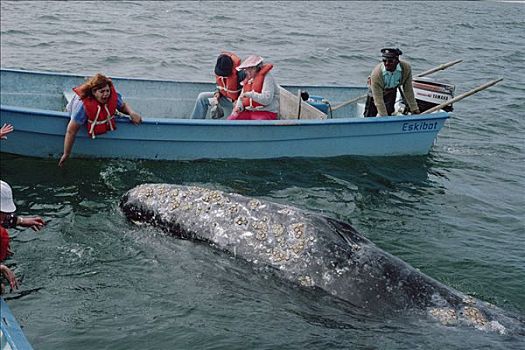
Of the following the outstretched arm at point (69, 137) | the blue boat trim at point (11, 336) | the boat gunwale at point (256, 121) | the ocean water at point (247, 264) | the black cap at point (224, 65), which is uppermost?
the black cap at point (224, 65)

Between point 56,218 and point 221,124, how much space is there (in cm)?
290

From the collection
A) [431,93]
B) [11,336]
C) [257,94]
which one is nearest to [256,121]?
[257,94]

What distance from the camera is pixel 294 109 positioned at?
1140 cm

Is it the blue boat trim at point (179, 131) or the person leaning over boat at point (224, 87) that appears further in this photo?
the person leaning over boat at point (224, 87)

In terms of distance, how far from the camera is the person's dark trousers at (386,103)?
1124cm

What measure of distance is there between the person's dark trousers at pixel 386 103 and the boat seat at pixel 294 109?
0.94m

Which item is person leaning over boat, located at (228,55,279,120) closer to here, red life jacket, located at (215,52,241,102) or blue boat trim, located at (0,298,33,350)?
red life jacket, located at (215,52,241,102)

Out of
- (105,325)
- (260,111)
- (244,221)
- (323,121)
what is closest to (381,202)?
(323,121)

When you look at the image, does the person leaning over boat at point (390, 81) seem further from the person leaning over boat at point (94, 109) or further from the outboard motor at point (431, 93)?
the person leaning over boat at point (94, 109)

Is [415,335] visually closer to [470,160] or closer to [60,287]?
[60,287]

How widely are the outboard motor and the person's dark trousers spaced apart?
65 centimetres

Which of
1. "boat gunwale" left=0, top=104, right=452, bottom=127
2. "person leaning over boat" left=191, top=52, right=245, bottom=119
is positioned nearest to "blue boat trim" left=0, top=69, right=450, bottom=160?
"boat gunwale" left=0, top=104, right=452, bottom=127

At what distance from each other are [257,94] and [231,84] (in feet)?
2.93

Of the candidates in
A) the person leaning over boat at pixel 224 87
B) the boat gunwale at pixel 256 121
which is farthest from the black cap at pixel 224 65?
the boat gunwale at pixel 256 121
